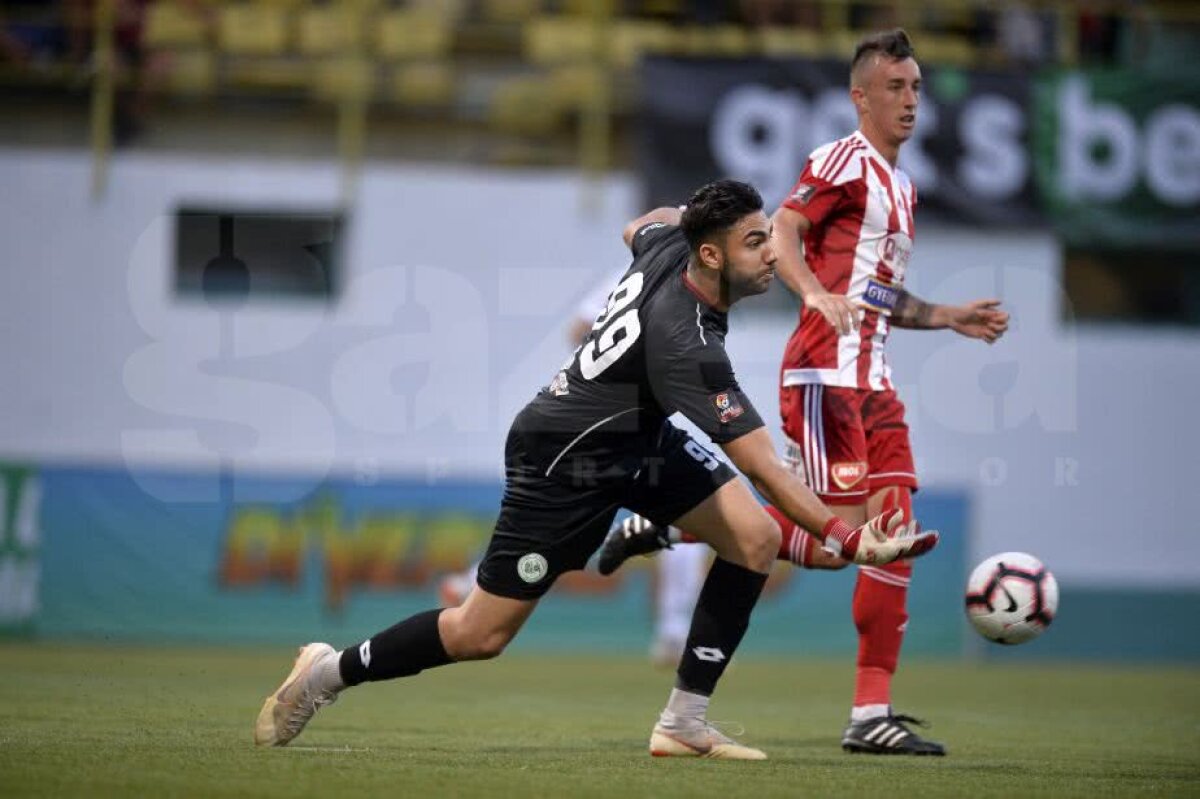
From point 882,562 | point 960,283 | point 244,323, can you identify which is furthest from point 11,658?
point 960,283

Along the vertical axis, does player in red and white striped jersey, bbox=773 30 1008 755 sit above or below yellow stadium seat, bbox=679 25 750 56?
below

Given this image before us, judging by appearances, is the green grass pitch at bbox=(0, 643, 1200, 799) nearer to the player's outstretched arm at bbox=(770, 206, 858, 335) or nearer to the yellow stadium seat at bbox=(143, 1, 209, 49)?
the player's outstretched arm at bbox=(770, 206, 858, 335)

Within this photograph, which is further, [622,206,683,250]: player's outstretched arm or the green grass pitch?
[622,206,683,250]: player's outstretched arm

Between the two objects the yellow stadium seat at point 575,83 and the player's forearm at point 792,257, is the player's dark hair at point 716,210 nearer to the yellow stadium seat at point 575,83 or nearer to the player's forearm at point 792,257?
the player's forearm at point 792,257

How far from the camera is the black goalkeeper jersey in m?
5.75

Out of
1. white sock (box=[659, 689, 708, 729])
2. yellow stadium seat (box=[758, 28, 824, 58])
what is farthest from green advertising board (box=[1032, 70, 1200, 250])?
white sock (box=[659, 689, 708, 729])

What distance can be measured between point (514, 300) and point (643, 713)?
24.6 ft

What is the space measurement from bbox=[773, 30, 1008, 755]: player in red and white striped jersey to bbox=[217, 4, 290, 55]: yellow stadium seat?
1039 centimetres

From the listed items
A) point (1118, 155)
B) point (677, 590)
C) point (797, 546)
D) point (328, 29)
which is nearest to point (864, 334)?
point (797, 546)

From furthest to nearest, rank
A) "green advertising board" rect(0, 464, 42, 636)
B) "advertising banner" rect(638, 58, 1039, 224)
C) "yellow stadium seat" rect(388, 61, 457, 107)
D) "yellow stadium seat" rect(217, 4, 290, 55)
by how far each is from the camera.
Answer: "yellow stadium seat" rect(217, 4, 290, 55)
"yellow stadium seat" rect(388, 61, 457, 107)
"advertising banner" rect(638, 58, 1039, 224)
"green advertising board" rect(0, 464, 42, 636)

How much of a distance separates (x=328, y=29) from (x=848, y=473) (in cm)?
1120

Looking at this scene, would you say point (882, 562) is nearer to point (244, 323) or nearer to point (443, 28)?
point (244, 323)

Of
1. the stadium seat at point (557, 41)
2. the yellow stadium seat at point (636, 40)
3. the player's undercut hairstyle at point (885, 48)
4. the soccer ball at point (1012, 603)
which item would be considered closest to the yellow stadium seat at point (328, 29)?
the stadium seat at point (557, 41)

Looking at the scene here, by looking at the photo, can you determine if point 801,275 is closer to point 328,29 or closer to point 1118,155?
point 1118,155
